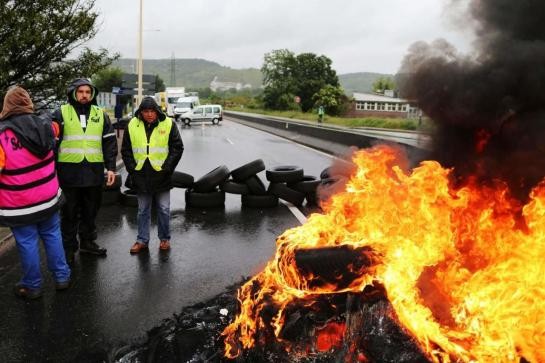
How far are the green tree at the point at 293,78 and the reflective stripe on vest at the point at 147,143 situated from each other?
3185 inches

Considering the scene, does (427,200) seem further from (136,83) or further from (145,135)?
(136,83)

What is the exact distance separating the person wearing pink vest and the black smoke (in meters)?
3.80

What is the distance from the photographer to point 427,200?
4422 millimetres

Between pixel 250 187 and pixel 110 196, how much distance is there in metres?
2.74

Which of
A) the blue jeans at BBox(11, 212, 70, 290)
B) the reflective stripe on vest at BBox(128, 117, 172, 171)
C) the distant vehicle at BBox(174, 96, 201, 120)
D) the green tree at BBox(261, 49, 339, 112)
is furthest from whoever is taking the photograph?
the green tree at BBox(261, 49, 339, 112)

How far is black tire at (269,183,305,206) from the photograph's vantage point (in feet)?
30.7

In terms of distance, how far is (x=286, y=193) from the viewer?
934cm

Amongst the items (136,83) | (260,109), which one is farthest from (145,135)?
(260,109)

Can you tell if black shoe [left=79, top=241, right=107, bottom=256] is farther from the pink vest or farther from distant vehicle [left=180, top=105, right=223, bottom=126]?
distant vehicle [left=180, top=105, right=223, bottom=126]

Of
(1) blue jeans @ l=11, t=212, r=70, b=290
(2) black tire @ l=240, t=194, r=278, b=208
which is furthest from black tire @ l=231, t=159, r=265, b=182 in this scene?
(1) blue jeans @ l=11, t=212, r=70, b=290

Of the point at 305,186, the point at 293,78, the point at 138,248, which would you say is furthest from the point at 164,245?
the point at 293,78

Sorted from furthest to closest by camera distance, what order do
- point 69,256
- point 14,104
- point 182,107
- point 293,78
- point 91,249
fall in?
point 293,78
point 182,107
point 91,249
point 69,256
point 14,104

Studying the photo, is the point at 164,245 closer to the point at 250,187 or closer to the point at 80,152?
the point at 80,152

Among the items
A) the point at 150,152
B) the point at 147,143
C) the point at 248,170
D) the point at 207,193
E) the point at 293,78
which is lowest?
the point at 207,193
